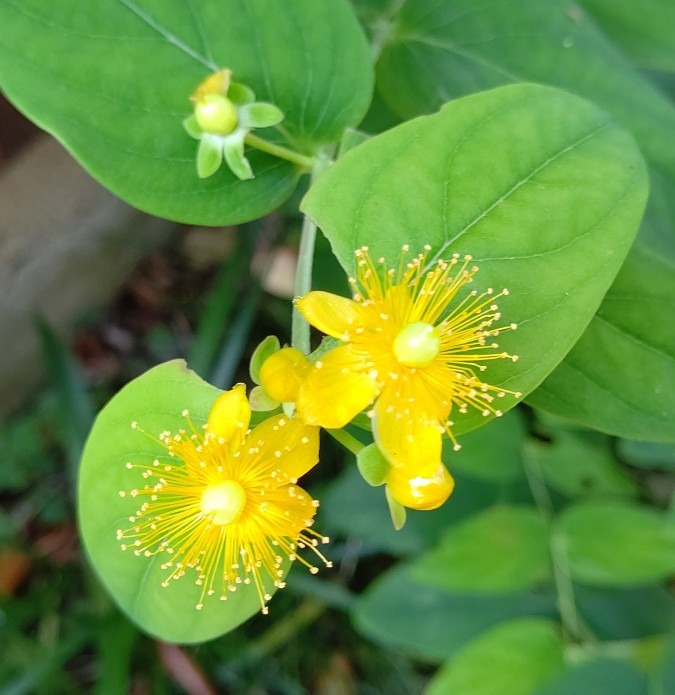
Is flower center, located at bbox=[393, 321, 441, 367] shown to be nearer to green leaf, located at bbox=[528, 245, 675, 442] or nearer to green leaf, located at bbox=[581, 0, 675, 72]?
green leaf, located at bbox=[528, 245, 675, 442]

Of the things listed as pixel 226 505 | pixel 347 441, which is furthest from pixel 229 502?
pixel 347 441

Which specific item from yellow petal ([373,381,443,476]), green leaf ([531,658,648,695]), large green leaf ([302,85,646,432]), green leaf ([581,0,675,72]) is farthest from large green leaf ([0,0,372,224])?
green leaf ([531,658,648,695])

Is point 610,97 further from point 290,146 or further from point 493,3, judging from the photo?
point 290,146

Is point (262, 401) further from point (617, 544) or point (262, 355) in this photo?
point (617, 544)

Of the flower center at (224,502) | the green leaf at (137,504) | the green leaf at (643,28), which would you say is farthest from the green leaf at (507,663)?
the green leaf at (643,28)

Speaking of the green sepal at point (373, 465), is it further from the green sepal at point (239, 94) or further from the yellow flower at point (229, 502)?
the green sepal at point (239, 94)

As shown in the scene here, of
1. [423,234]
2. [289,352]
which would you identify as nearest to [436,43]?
[423,234]

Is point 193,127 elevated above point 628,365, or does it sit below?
above
